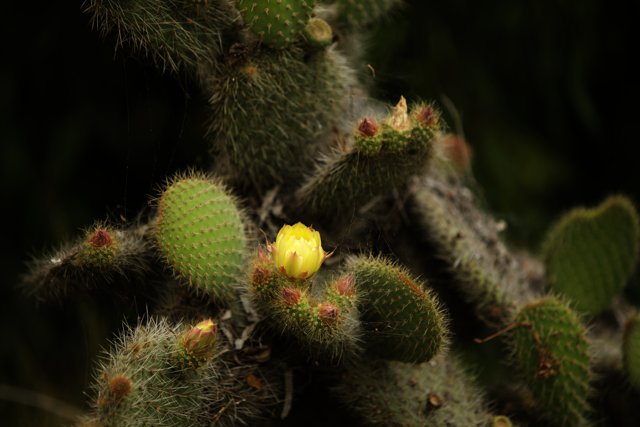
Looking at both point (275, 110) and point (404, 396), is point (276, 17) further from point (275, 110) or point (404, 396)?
point (404, 396)

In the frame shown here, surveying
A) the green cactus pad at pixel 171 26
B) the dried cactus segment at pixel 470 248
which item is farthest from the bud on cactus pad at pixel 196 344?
the dried cactus segment at pixel 470 248

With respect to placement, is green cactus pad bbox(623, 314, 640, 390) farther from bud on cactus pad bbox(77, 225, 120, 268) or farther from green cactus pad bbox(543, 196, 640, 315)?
bud on cactus pad bbox(77, 225, 120, 268)

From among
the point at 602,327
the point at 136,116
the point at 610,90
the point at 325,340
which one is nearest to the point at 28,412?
the point at 136,116

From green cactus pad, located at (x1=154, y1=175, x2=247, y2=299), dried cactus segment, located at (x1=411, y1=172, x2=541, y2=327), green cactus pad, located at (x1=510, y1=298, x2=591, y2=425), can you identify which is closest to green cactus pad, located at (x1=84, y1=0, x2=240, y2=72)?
green cactus pad, located at (x1=154, y1=175, x2=247, y2=299)

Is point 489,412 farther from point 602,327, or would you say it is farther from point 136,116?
point 136,116

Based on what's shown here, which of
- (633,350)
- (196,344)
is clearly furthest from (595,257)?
(196,344)
